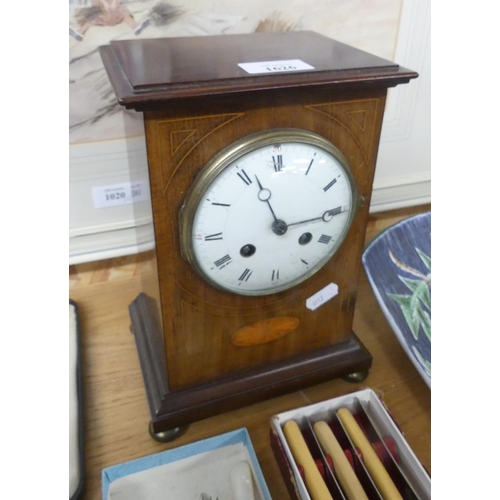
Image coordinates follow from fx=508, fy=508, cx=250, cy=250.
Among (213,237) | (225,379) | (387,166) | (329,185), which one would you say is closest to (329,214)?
(329,185)

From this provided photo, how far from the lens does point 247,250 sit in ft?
1.84

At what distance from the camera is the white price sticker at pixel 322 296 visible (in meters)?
0.66

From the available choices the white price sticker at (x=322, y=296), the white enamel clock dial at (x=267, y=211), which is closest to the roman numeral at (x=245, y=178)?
the white enamel clock dial at (x=267, y=211)

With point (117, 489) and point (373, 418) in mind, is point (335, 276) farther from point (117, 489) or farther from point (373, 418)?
point (117, 489)

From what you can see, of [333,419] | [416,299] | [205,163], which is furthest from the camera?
[416,299]

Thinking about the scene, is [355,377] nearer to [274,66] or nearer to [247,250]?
[247,250]

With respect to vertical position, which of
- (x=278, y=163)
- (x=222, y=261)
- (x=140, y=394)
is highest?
(x=278, y=163)

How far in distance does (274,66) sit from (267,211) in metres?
0.15

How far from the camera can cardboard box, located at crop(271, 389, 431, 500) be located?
0.55 metres

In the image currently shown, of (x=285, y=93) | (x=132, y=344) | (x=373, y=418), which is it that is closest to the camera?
A: (x=285, y=93)

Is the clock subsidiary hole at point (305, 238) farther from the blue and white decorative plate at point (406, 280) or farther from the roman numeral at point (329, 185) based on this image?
the blue and white decorative plate at point (406, 280)

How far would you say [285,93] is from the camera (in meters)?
0.49

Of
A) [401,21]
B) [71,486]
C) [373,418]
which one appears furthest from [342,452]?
[401,21]

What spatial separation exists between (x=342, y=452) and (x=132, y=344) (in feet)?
1.20
